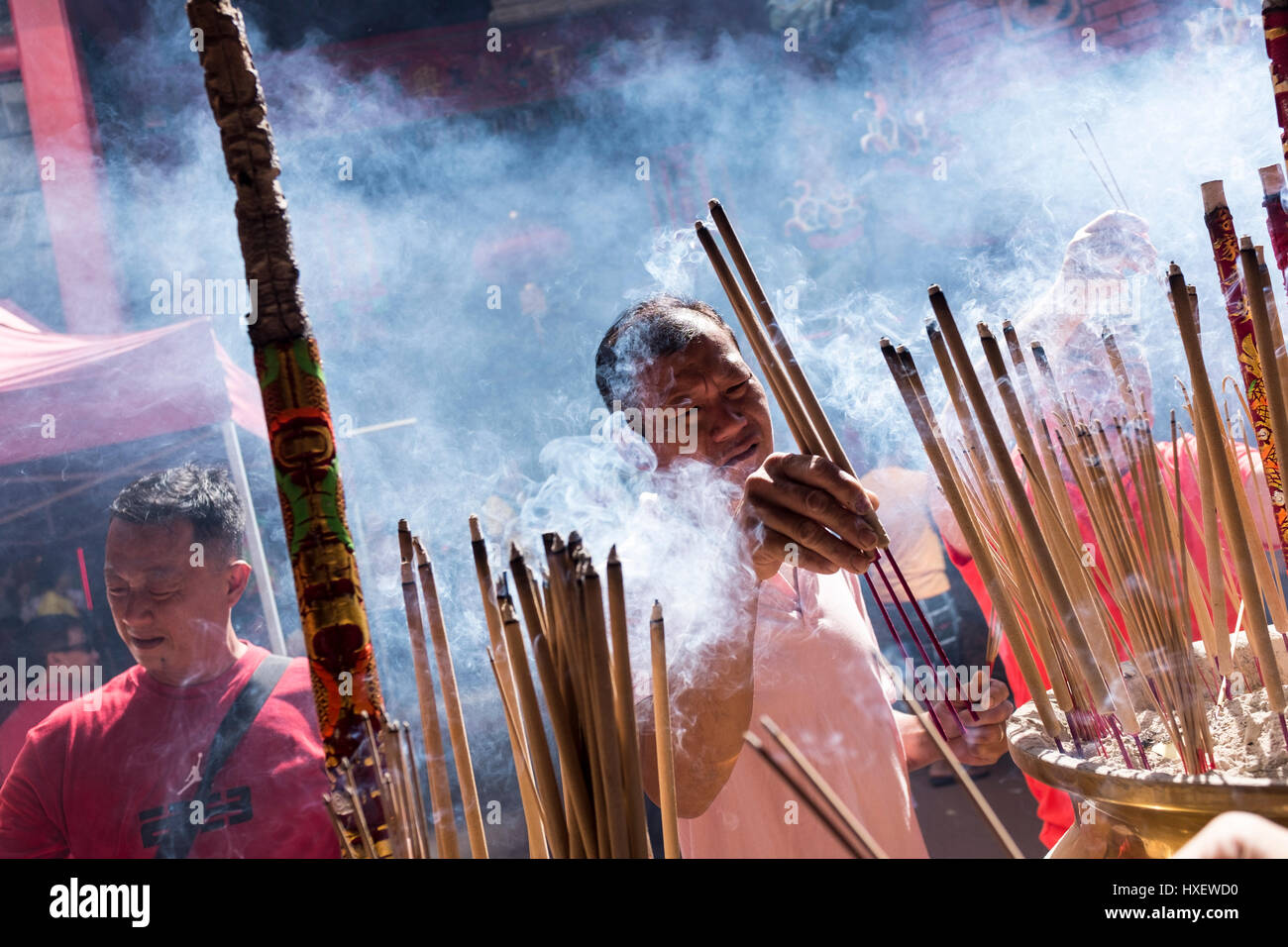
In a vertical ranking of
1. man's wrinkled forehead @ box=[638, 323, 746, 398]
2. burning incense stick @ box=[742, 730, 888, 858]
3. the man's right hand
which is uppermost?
man's wrinkled forehead @ box=[638, 323, 746, 398]

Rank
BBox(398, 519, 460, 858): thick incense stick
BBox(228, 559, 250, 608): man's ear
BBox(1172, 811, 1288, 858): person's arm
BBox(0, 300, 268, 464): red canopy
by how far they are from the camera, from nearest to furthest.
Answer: BBox(1172, 811, 1288, 858): person's arm → BBox(398, 519, 460, 858): thick incense stick → BBox(228, 559, 250, 608): man's ear → BBox(0, 300, 268, 464): red canopy

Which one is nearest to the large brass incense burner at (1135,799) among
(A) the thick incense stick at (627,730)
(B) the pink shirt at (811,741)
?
(A) the thick incense stick at (627,730)

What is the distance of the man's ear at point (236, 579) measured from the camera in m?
1.99

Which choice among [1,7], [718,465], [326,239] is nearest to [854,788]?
[718,465]

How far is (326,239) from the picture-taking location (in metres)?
3.96

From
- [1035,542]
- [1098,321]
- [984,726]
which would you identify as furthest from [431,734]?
[1098,321]

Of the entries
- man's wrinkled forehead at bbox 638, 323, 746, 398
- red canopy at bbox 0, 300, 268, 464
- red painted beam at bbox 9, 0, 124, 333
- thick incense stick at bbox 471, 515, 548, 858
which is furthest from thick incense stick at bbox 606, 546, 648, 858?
red painted beam at bbox 9, 0, 124, 333

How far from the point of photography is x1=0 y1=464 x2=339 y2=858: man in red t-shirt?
1.74 metres

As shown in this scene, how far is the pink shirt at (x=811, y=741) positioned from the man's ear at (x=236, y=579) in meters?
1.14

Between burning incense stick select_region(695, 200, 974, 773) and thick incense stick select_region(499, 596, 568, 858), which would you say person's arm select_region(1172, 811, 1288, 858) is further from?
thick incense stick select_region(499, 596, 568, 858)

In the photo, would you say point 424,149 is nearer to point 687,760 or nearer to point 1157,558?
point 687,760

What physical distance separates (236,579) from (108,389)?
6.08ft

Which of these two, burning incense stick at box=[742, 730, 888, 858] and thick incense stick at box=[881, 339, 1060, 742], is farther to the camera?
thick incense stick at box=[881, 339, 1060, 742]

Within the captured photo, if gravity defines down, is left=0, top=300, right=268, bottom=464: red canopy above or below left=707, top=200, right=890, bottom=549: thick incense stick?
above
